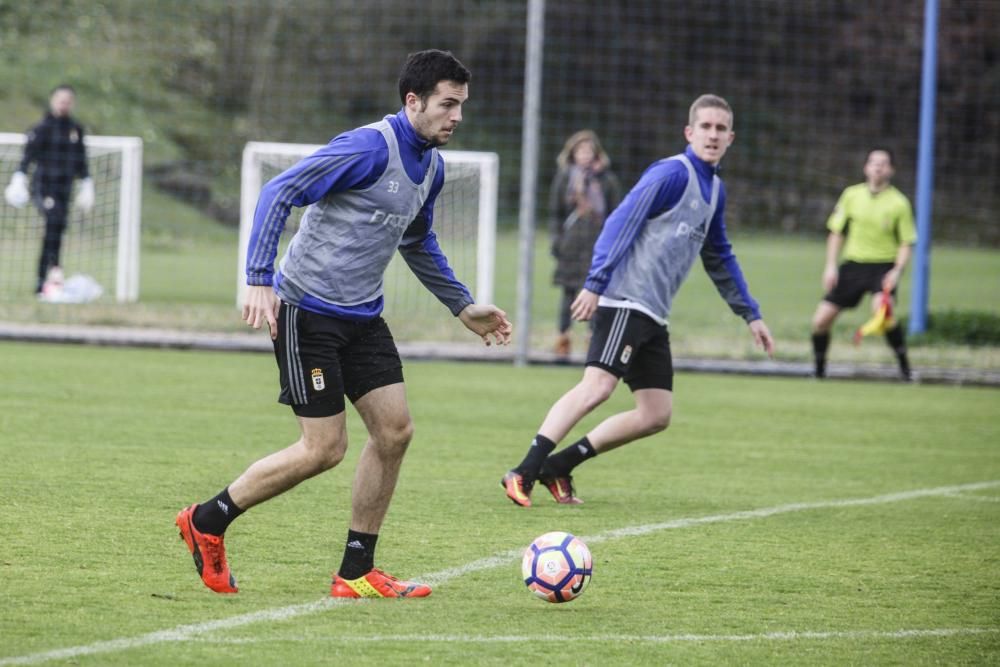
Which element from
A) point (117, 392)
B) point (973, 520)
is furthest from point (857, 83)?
point (973, 520)

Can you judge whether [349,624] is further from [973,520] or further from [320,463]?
[973,520]

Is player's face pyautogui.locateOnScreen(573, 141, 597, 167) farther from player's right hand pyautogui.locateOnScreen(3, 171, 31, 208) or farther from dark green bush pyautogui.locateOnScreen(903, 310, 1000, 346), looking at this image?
player's right hand pyautogui.locateOnScreen(3, 171, 31, 208)

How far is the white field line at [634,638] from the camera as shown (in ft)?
16.6

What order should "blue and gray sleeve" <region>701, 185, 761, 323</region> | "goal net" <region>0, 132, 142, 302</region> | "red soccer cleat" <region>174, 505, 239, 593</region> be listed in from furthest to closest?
"goal net" <region>0, 132, 142, 302</region>
"blue and gray sleeve" <region>701, 185, 761, 323</region>
"red soccer cleat" <region>174, 505, 239, 593</region>

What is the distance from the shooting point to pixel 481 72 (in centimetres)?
3127

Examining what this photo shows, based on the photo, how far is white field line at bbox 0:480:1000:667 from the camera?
4766 mm

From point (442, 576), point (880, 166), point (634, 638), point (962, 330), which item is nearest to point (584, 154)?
point (880, 166)

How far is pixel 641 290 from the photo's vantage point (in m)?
8.26

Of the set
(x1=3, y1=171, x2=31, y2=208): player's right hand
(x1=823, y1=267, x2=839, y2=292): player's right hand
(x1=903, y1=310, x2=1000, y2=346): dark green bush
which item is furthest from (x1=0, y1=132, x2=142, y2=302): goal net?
(x1=903, y1=310, x2=1000, y2=346): dark green bush

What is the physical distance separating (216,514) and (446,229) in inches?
565

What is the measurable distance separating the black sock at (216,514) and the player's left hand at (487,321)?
3.88 feet

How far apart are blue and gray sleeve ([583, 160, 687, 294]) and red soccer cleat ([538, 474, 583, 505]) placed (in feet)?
3.34

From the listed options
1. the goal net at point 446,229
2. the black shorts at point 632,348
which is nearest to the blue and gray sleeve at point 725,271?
the black shorts at point 632,348

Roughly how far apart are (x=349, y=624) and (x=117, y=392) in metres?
7.05
